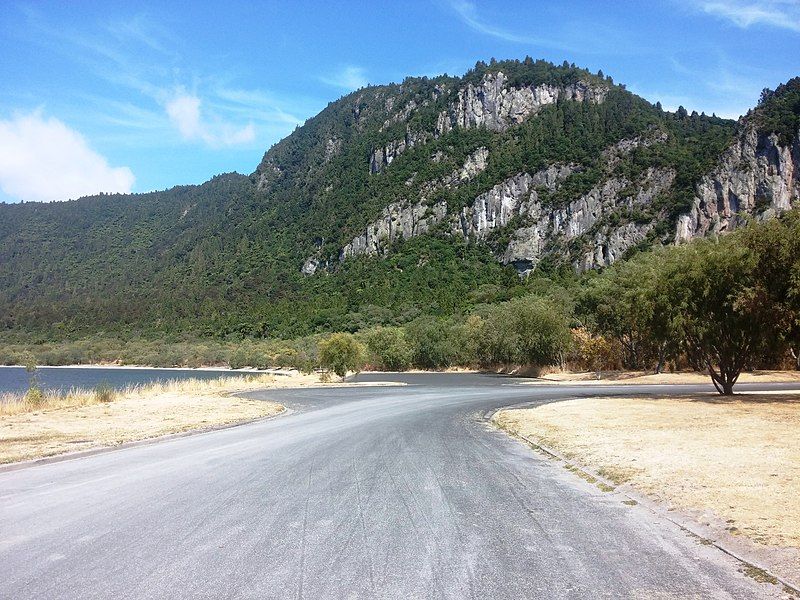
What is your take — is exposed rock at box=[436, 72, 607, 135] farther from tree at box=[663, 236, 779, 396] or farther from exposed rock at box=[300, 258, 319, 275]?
tree at box=[663, 236, 779, 396]

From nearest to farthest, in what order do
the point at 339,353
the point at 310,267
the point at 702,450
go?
the point at 702,450, the point at 339,353, the point at 310,267

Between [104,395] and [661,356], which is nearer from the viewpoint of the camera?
[104,395]

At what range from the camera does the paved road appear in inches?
197

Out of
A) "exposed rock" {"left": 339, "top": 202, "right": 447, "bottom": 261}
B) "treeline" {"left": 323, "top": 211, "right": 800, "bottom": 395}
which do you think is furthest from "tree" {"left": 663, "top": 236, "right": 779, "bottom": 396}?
"exposed rock" {"left": 339, "top": 202, "right": 447, "bottom": 261}

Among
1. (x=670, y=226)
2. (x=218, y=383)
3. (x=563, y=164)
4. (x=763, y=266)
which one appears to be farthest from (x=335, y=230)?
(x=763, y=266)

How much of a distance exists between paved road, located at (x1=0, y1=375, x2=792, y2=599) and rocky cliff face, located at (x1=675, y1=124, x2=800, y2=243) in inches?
4323

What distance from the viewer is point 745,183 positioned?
110312 mm

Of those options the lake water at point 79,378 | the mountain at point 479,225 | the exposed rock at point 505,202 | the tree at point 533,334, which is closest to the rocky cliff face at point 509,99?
the mountain at point 479,225

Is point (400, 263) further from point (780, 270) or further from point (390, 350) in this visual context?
point (780, 270)

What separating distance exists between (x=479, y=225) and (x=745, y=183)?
72093 mm

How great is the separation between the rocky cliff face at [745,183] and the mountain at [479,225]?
11.5 inches

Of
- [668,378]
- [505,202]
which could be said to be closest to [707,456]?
[668,378]

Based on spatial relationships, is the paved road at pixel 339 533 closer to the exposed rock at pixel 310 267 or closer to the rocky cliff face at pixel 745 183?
the rocky cliff face at pixel 745 183

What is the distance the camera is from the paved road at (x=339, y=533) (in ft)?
16.4
